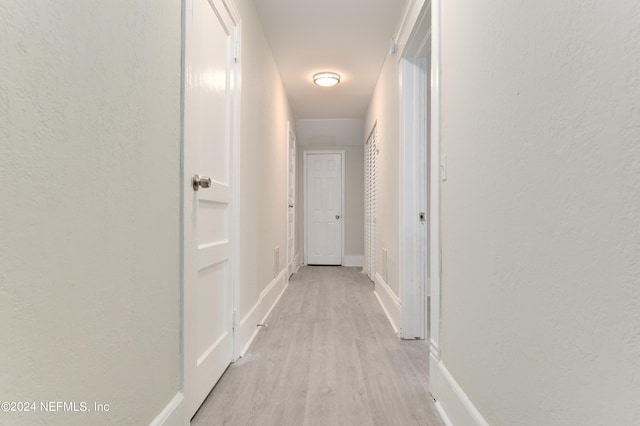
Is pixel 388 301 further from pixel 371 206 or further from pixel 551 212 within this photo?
pixel 551 212

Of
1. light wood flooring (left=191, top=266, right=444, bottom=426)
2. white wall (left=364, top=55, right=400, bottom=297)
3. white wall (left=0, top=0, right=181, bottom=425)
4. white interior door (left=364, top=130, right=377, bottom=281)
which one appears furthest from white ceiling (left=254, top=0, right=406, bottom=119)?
light wood flooring (left=191, top=266, right=444, bottom=426)

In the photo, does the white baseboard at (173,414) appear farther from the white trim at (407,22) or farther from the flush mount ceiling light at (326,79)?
the flush mount ceiling light at (326,79)

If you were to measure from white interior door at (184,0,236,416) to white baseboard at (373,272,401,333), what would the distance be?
126cm

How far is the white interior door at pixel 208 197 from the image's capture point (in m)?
1.39

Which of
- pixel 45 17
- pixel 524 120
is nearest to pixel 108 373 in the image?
pixel 45 17

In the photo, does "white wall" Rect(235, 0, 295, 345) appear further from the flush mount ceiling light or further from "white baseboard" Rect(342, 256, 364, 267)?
"white baseboard" Rect(342, 256, 364, 267)

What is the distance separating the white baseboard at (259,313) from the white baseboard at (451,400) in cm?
109

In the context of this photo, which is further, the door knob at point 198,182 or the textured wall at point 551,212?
the door knob at point 198,182

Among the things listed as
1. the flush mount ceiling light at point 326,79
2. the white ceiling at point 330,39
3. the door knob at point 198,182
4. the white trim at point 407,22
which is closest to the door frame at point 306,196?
the white ceiling at point 330,39

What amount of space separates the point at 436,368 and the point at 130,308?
1301mm

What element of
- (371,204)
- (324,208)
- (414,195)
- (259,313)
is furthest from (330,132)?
(259,313)

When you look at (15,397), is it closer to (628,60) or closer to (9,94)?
(9,94)

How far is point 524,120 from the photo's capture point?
0.92 meters

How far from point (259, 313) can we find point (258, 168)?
3.59 feet
